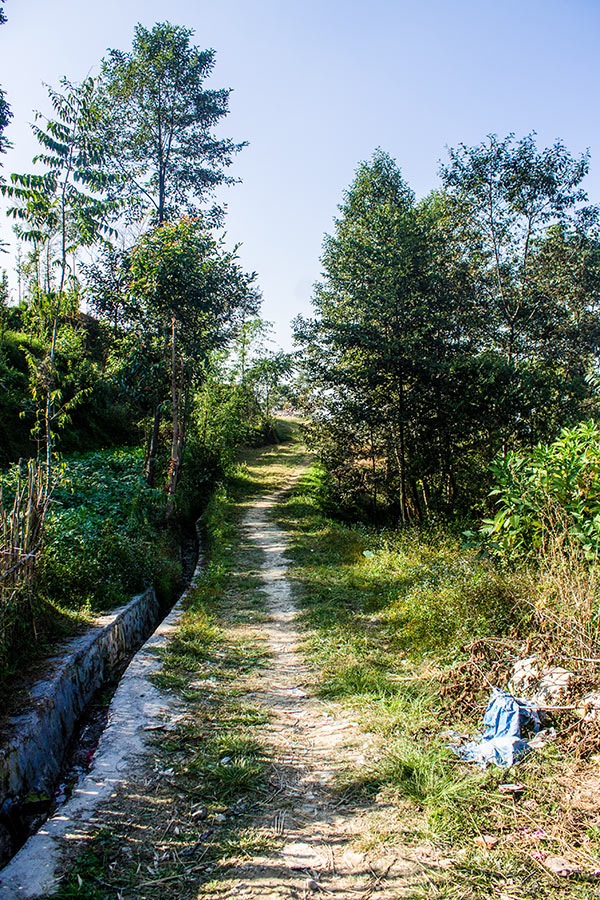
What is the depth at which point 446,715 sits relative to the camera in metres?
3.88

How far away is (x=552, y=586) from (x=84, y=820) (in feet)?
13.0

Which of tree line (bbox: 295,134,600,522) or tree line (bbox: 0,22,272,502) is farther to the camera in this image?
tree line (bbox: 295,134,600,522)

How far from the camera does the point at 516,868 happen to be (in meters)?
2.45

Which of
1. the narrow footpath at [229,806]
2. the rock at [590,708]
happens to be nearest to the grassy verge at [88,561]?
the narrow footpath at [229,806]

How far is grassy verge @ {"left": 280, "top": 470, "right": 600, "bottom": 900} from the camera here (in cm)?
250

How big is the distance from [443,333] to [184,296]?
6589 millimetres

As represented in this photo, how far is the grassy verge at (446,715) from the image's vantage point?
2.50 m

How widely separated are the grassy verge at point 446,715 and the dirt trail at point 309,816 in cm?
→ 15

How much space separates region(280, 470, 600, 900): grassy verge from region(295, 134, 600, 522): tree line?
533cm

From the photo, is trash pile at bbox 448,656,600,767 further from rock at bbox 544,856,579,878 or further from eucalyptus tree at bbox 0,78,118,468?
eucalyptus tree at bbox 0,78,118,468

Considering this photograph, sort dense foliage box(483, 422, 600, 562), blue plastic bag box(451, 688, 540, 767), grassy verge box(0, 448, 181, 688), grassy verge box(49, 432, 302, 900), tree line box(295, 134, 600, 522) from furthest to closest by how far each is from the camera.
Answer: tree line box(295, 134, 600, 522) → dense foliage box(483, 422, 600, 562) → grassy verge box(0, 448, 181, 688) → blue plastic bag box(451, 688, 540, 767) → grassy verge box(49, 432, 302, 900)

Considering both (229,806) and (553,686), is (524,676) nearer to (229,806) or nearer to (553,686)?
(553,686)

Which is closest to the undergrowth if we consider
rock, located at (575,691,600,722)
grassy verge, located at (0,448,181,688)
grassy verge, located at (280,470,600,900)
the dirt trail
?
the dirt trail

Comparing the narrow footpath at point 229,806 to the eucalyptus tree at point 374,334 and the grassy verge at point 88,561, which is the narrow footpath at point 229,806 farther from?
the eucalyptus tree at point 374,334
